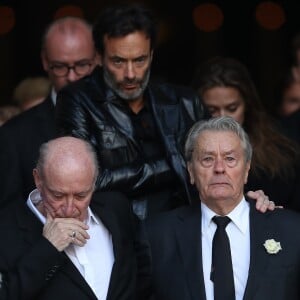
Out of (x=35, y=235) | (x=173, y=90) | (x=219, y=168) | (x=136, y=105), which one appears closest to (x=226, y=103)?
(x=173, y=90)

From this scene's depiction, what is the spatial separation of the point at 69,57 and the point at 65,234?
5.20 ft

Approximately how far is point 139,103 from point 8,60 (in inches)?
249

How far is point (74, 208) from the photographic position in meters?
5.27

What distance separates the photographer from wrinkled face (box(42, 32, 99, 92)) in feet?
21.3

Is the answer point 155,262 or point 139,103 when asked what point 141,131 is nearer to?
point 139,103

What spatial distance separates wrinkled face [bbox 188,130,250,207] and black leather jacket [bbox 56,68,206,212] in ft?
1.10

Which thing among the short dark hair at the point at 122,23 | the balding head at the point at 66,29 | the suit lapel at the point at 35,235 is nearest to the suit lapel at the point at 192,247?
the suit lapel at the point at 35,235

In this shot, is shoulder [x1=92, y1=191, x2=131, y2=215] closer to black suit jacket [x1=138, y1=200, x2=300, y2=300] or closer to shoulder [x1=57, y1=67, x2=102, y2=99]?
black suit jacket [x1=138, y1=200, x2=300, y2=300]

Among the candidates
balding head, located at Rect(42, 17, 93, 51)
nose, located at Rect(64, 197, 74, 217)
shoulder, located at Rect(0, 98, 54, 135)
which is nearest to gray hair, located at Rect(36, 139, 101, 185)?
nose, located at Rect(64, 197, 74, 217)

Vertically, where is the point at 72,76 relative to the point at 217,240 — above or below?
above

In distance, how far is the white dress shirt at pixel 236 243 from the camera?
17.5 feet

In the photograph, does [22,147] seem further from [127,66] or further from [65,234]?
[65,234]

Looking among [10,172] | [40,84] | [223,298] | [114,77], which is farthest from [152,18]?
[40,84]

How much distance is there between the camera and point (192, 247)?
5.41m
